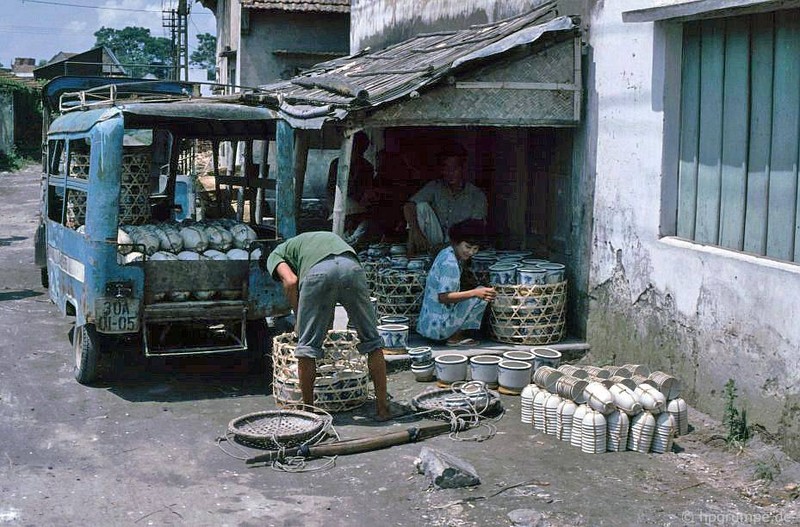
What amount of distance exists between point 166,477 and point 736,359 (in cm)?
374

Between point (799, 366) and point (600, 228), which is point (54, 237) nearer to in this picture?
point (600, 228)

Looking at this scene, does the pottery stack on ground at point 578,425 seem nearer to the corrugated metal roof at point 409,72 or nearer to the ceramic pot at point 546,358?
the ceramic pot at point 546,358

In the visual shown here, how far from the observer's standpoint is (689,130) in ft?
22.9

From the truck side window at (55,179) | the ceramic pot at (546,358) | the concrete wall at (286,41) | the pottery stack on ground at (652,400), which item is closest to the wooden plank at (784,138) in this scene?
the pottery stack on ground at (652,400)

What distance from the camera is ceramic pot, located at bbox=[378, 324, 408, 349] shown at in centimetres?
825

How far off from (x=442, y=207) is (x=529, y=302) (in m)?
1.68

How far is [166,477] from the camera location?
577 cm

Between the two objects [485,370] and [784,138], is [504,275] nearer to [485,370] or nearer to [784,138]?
[485,370]

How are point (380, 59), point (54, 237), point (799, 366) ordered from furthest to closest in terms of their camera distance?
point (380, 59)
point (54, 237)
point (799, 366)

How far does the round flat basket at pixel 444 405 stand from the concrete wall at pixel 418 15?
11.9ft

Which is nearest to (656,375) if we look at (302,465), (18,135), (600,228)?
(600,228)

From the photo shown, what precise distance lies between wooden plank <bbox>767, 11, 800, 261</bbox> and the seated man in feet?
12.6

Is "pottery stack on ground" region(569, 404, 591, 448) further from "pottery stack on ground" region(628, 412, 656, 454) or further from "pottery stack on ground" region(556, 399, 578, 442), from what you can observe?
"pottery stack on ground" region(628, 412, 656, 454)

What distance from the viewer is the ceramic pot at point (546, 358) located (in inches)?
300
